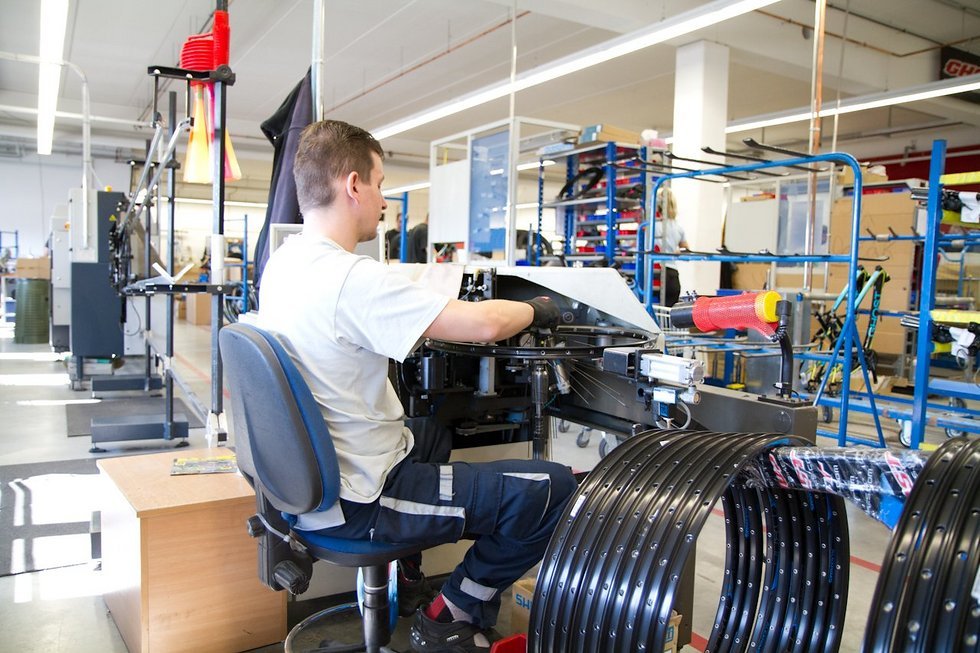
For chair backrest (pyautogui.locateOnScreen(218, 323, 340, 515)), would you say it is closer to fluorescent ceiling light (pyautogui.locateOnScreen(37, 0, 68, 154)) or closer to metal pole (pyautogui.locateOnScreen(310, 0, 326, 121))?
metal pole (pyautogui.locateOnScreen(310, 0, 326, 121))

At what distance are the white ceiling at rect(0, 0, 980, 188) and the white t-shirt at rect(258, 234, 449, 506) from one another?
4959 millimetres

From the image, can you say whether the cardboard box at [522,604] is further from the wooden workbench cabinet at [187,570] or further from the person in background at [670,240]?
the person in background at [670,240]

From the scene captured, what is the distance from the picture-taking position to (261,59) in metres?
8.74

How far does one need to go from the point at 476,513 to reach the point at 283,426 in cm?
44

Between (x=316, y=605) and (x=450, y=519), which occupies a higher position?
(x=450, y=519)

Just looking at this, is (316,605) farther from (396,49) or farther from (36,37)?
(36,37)

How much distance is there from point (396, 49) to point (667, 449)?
8142 millimetres

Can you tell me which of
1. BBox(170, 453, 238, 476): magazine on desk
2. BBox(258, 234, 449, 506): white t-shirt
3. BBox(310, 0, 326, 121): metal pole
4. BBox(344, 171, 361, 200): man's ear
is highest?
BBox(310, 0, 326, 121): metal pole

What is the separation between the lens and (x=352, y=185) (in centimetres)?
155

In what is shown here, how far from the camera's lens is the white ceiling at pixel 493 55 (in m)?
7.00

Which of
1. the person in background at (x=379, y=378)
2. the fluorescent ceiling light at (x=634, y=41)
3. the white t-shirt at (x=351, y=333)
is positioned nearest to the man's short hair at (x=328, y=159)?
the person in background at (x=379, y=378)

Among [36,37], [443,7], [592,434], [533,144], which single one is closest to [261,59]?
[36,37]

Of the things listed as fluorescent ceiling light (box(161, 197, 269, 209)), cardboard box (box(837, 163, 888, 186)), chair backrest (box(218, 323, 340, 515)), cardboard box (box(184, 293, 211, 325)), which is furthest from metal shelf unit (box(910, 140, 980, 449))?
fluorescent ceiling light (box(161, 197, 269, 209))

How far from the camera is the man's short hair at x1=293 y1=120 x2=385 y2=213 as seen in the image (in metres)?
1.53
